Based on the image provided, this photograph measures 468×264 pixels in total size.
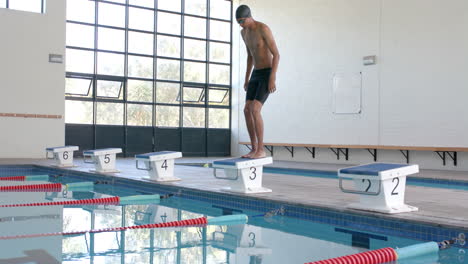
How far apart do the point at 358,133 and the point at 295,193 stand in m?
7.41

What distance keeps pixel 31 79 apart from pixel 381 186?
1040 centimetres

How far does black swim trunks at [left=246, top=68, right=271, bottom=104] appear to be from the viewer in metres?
5.66

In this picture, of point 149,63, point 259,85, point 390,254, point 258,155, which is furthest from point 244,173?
point 149,63

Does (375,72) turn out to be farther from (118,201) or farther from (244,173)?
(118,201)

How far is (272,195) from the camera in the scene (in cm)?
532

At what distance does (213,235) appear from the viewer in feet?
13.3

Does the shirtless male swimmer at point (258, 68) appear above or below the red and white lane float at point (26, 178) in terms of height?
above

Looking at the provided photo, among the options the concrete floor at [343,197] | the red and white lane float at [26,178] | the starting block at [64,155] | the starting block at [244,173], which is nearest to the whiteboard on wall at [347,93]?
the concrete floor at [343,197]

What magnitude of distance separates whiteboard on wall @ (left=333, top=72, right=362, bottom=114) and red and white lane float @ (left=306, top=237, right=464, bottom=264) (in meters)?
9.28

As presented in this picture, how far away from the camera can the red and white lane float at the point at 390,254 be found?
3.00 m

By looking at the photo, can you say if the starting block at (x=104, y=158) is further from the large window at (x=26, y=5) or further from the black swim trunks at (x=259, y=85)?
the large window at (x=26, y=5)

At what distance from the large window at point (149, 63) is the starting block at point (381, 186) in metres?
10.8

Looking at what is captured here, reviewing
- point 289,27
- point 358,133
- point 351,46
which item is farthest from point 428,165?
point 289,27

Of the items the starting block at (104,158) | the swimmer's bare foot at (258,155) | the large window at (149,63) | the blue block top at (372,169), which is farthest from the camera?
the large window at (149,63)
